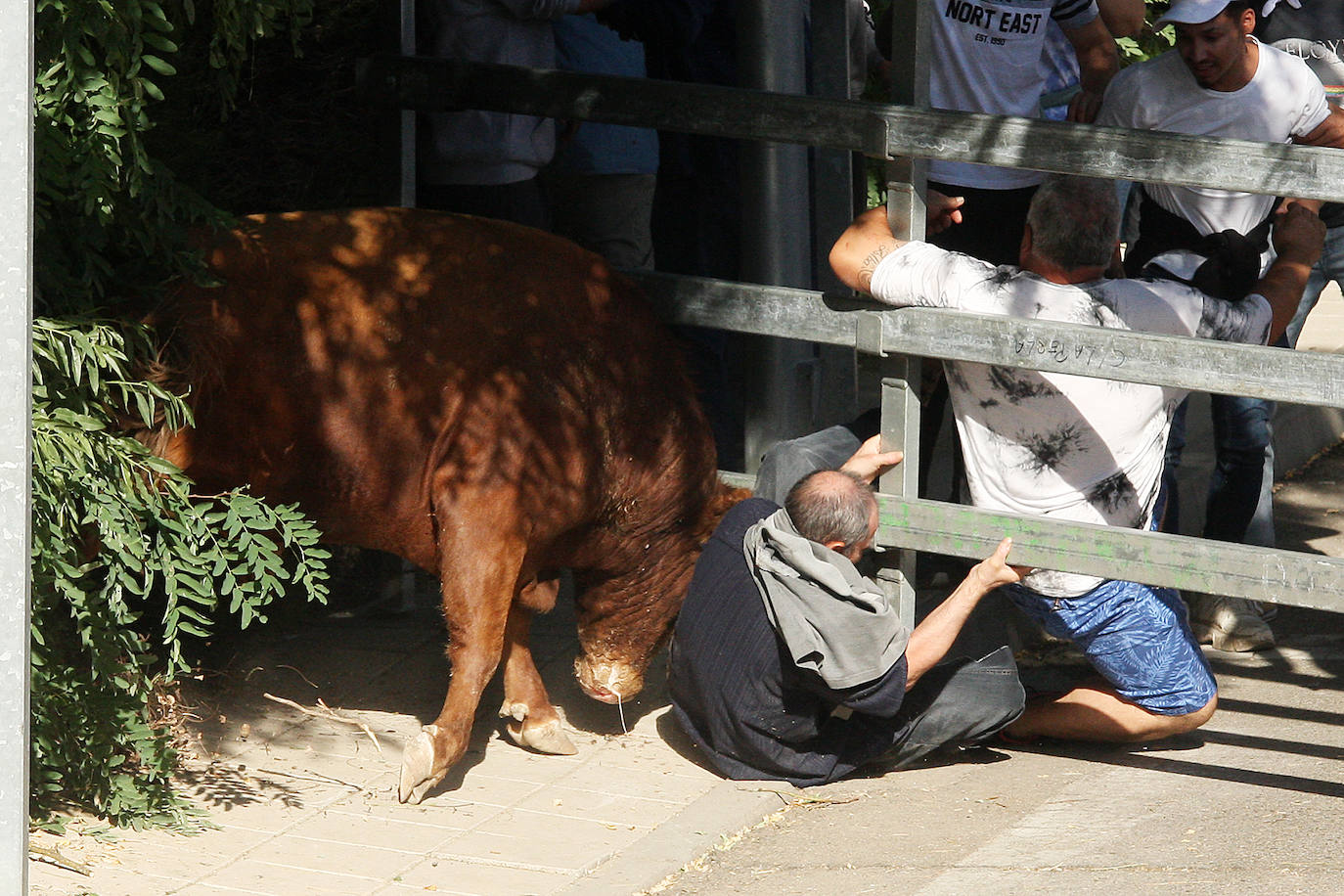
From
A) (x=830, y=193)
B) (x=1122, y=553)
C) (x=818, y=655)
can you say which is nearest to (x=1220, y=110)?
(x=830, y=193)

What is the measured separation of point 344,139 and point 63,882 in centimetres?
237

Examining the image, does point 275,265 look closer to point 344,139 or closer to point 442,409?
point 442,409

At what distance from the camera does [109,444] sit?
12.5 ft

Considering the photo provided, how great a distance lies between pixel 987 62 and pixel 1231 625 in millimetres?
1910

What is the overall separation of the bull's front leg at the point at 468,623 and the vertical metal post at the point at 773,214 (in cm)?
139

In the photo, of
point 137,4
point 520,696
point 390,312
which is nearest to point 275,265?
point 390,312

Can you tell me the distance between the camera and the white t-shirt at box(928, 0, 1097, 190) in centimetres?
536

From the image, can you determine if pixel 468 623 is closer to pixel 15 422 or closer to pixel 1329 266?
pixel 15 422

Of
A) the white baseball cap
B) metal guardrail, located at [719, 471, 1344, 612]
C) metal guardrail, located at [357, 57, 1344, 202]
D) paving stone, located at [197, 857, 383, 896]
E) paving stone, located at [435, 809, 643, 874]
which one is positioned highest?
the white baseball cap

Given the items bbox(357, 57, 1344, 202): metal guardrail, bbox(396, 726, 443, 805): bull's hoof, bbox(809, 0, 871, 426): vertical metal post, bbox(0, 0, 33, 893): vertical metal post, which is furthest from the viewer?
bbox(809, 0, 871, 426): vertical metal post

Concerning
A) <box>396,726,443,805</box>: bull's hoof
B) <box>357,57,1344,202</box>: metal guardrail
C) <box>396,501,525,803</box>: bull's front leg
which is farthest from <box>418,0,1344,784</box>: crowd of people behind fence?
<box>396,726,443,805</box>: bull's hoof

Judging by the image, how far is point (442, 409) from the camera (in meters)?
4.39

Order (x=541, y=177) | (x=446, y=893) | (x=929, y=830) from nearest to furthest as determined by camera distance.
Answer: (x=446, y=893)
(x=929, y=830)
(x=541, y=177)

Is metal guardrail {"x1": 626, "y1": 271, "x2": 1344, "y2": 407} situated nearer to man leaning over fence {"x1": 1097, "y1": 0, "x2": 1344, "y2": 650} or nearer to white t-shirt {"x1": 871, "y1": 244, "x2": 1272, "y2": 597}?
white t-shirt {"x1": 871, "y1": 244, "x2": 1272, "y2": 597}
